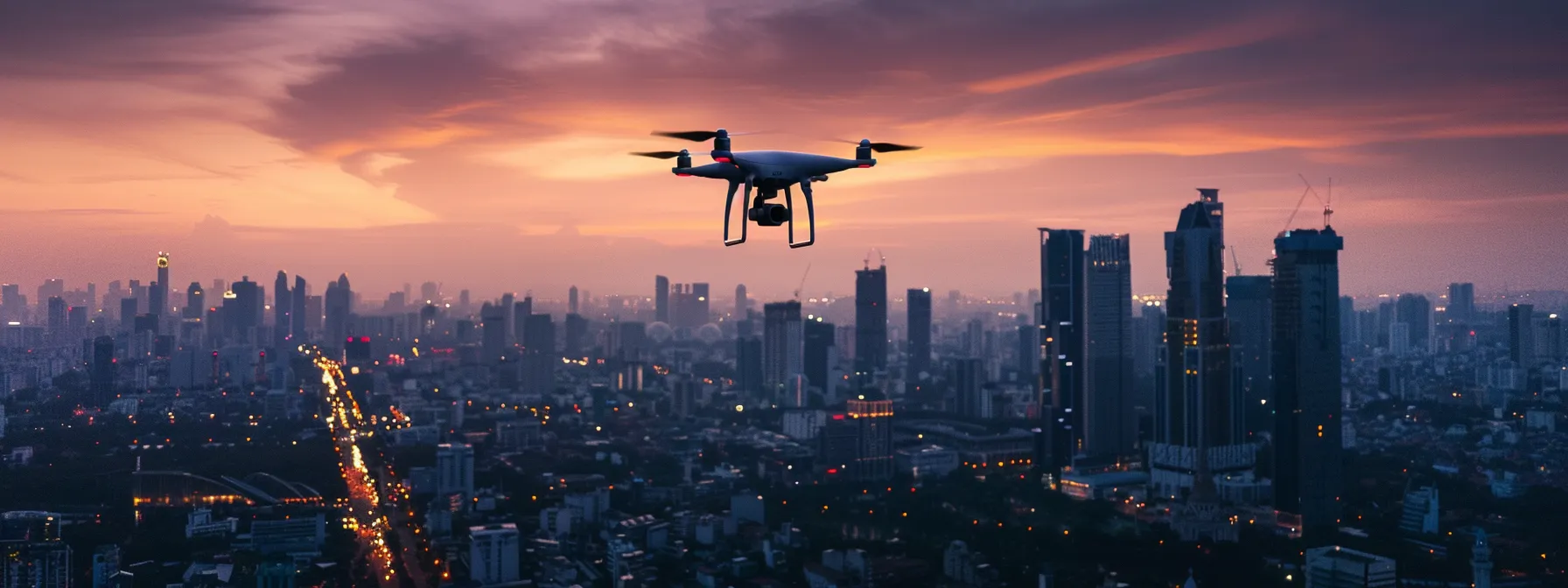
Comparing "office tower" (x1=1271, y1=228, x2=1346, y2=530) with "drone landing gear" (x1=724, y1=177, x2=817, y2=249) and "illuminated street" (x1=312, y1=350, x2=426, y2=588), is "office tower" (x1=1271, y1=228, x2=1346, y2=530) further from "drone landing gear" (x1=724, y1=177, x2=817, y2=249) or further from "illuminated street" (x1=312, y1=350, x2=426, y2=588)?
"drone landing gear" (x1=724, y1=177, x2=817, y2=249)

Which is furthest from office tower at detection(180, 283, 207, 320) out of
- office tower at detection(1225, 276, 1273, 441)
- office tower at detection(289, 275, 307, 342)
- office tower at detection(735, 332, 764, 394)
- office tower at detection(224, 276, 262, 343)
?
office tower at detection(1225, 276, 1273, 441)

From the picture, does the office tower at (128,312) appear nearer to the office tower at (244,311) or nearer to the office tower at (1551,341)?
the office tower at (244,311)

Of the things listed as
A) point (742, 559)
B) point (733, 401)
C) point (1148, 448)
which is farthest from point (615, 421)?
point (742, 559)

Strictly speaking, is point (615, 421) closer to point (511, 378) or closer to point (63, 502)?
point (511, 378)

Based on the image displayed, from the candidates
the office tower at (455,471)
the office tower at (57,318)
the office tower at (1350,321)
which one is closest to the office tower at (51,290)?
the office tower at (57,318)

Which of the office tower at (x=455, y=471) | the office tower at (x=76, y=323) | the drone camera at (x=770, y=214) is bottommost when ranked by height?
the office tower at (x=455, y=471)
